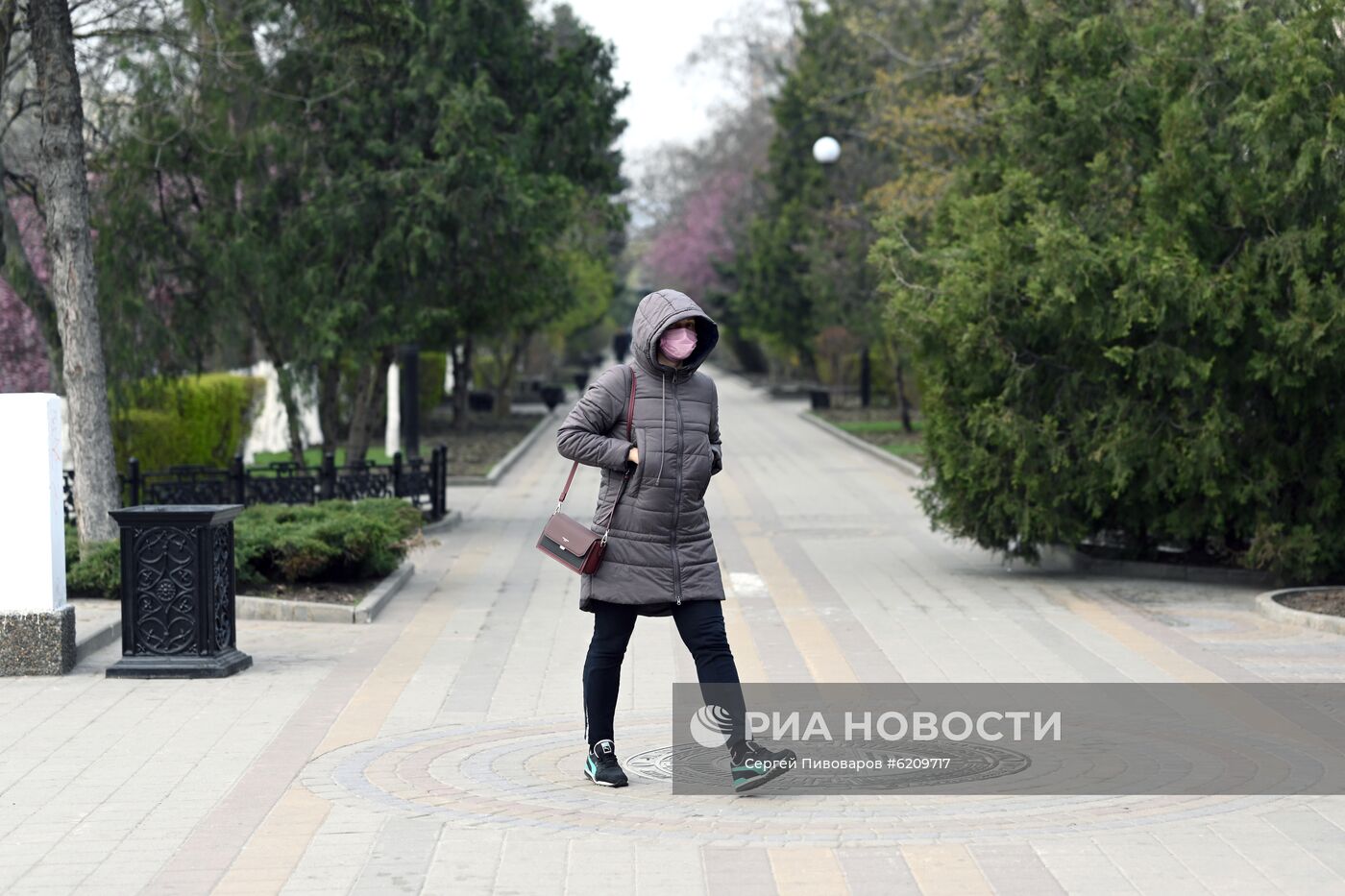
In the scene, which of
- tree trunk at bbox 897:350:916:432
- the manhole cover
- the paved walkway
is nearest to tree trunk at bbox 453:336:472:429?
tree trunk at bbox 897:350:916:432

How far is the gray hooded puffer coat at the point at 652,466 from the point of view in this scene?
7.13 m

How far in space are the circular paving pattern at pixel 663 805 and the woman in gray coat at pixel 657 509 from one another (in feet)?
0.70

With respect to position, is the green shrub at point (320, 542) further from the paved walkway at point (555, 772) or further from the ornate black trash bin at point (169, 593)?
the ornate black trash bin at point (169, 593)

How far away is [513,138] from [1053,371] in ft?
27.6

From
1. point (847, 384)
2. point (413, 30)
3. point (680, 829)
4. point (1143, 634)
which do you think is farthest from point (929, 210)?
point (847, 384)

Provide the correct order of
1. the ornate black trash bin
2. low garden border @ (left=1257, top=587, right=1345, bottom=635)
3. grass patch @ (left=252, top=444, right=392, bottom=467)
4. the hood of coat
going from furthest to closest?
grass patch @ (left=252, top=444, right=392, bottom=467) → low garden border @ (left=1257, top=587, right=1345, bottom=635) → the ornate black trash bin → the hood of coat

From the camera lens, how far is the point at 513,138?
69.9ft

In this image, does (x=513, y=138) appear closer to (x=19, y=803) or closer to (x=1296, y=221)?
(x=1296, y=221)

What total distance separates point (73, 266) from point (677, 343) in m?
7.93

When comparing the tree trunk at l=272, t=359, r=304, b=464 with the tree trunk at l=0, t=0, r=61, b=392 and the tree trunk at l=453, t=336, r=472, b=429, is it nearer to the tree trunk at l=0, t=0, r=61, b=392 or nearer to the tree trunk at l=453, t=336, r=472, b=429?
the tree trunk at l=0, t=0, r=61, b=392

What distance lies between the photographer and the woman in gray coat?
7.13 m

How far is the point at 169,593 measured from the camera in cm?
1006

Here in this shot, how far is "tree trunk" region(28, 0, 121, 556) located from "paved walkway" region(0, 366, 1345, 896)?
2188 mm

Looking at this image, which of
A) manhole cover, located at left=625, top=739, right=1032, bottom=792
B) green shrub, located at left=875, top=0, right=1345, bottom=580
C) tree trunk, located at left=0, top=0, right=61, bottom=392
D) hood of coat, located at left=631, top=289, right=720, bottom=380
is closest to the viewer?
hood of coat, located at left=631, top=289, right=720, bottom=380
